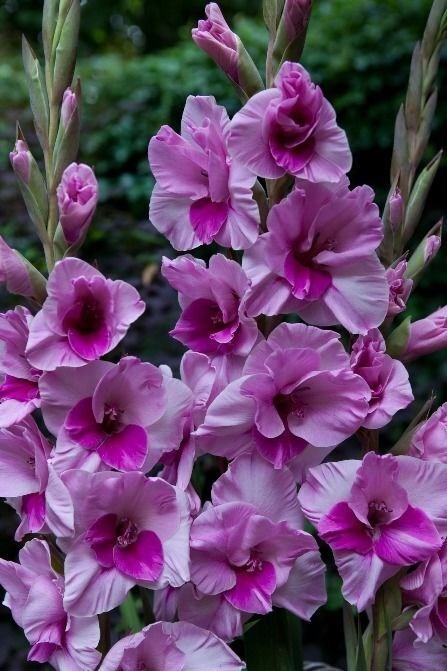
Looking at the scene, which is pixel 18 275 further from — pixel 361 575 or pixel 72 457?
pixel 361 575

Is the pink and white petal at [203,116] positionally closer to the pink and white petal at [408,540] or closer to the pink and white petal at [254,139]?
the pink and white petal at [254,139]

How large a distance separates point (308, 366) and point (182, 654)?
11.5 inches

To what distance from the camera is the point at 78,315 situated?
794mm

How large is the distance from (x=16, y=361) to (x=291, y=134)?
0.34m

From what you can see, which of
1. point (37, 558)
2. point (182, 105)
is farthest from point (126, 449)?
point (182, 105)

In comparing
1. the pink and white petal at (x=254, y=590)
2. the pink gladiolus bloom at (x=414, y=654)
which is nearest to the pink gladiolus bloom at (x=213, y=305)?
the pink and white petal at (x=254, y=590)

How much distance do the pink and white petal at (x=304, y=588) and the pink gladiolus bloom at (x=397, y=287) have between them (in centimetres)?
25

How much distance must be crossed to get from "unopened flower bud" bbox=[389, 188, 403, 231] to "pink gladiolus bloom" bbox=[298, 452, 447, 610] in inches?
9.7

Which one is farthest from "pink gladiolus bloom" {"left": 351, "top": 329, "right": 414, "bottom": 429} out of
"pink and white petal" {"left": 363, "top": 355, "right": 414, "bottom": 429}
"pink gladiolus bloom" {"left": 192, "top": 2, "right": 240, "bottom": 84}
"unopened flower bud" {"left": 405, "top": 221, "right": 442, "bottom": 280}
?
"pink gladiolus bloom" {"left": 192, "top": 2, "right": 240, "bottom": 84}

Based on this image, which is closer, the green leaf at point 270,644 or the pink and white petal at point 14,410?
the pink and white petal at point 14,410

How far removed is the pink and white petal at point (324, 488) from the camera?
79 centimetres

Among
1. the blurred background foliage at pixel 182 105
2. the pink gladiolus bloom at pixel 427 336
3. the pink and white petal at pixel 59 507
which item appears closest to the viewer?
the pink and white petal at pixel 59 507

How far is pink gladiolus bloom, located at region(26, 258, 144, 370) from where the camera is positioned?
0.77 m

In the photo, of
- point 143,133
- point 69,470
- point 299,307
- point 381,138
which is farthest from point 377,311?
point 143,133
